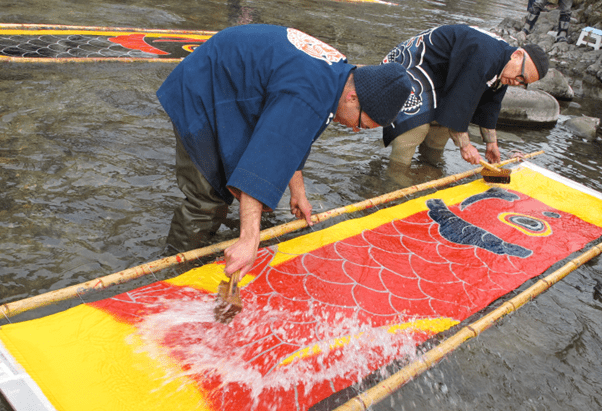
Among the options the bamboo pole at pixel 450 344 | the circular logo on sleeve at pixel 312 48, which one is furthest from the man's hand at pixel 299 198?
the bamboo pole at pixel 450 344

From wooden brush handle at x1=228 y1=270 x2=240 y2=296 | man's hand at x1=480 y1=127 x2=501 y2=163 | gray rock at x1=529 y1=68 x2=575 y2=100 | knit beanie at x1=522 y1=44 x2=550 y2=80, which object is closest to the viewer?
wooden brush handle at x1=228 y1=270 x2=240 y2=296

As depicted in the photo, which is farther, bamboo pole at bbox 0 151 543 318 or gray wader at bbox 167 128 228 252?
gray wader at bbox 167 128 228 252

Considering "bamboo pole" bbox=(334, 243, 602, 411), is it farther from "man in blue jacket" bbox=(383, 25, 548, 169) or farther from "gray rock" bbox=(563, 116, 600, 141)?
"gray rock" bbox=(563, 116, 600, 141)

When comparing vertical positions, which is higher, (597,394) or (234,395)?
(234,395)

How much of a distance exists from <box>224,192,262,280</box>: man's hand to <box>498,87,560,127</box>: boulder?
18.2 ft

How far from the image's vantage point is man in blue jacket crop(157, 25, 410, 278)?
1636mm

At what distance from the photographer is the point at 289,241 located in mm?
2799

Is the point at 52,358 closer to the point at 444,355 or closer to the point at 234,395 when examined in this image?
the point at 234,395

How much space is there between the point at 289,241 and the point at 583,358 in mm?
1845

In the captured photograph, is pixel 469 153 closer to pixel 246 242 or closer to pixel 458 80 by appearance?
pixel 458 80

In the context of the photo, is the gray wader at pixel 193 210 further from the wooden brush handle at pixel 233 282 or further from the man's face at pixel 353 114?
the man's face at pixel 353 114

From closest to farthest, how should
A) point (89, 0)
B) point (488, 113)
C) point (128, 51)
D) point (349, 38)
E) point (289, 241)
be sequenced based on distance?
1. point (289, 241)
2. point (488, 113)
3. point (128, 51)
4. point (89, 0)
5. point (349, 38)

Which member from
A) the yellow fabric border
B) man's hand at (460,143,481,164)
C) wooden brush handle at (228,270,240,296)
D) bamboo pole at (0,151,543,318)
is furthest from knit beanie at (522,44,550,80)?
the yellow fabric border

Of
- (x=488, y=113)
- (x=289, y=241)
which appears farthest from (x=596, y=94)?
(x=289, y=241)
